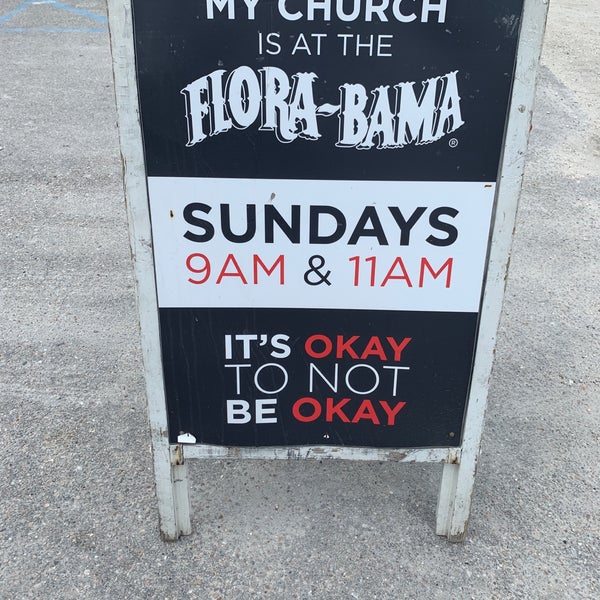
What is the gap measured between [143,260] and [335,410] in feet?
2.83

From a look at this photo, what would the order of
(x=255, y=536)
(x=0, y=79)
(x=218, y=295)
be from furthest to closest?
1. (x=0, y=79)
2. (x=255, y=536)
3. (x=218, y=295)

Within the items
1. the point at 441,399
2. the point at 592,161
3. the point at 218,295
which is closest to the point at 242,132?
the point at 218,295

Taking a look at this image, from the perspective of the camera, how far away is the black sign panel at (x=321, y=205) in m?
2.06

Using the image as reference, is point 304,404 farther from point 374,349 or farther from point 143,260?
point 143,260

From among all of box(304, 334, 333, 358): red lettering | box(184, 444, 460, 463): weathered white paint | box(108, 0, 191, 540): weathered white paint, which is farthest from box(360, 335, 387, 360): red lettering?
box(108, 0, 191, 540): weathered white paint

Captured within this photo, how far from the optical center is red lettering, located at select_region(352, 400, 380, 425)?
2613 mm

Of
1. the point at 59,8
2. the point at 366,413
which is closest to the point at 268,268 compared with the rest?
the point at 366,413

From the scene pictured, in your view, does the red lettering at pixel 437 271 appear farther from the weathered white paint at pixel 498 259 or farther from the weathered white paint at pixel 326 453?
the weathered white paint at pixel 326 453

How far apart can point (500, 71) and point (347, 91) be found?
440mm

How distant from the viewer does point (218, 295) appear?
2.43m

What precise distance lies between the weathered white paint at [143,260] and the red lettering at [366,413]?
0.68 meters

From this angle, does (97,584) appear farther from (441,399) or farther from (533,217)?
(533,217)

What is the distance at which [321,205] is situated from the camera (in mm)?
2281

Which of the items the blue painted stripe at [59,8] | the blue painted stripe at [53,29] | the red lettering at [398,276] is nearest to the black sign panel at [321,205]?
the red lettering at [398,276]
